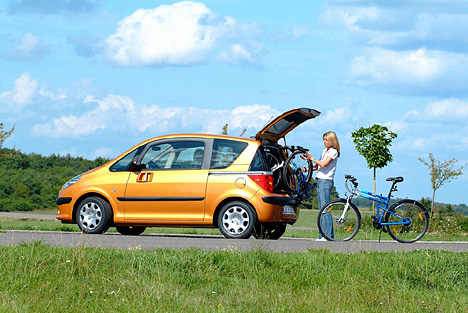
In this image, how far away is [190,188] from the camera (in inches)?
505

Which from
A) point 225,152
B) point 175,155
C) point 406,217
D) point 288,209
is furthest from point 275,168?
point 406,217

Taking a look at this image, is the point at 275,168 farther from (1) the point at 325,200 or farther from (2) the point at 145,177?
(2) the point at 145,177

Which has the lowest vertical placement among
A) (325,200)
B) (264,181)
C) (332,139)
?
(325,200)

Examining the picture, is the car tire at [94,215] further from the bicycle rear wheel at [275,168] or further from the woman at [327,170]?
the woman at [327,170]

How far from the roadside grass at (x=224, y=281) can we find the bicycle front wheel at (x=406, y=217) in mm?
3068

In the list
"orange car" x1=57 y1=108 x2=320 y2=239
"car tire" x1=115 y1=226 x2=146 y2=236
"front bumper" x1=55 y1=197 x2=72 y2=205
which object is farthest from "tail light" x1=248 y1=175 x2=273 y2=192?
"front bumper" x1=55 y1=197 x2=72 y2=205

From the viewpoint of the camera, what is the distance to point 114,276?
26.7 feet

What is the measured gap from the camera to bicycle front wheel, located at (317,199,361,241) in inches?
517

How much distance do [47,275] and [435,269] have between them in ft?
16.8

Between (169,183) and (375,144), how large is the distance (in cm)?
1558

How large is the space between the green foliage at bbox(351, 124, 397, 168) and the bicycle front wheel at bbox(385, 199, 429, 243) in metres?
13.8

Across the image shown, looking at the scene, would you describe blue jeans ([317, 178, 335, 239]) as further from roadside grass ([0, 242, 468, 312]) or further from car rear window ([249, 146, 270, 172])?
roadside grass ([0, 242, 468, 312])

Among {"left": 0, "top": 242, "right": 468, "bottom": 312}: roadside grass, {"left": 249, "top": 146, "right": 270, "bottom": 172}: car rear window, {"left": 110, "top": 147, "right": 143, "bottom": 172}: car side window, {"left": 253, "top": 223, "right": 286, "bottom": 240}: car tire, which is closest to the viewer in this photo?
{"left": 0, "top": 242, "right": 468, "bottom": 312}: roadside grass

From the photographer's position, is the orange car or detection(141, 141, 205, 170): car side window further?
detection(141, 141, 205, 170): car side window
